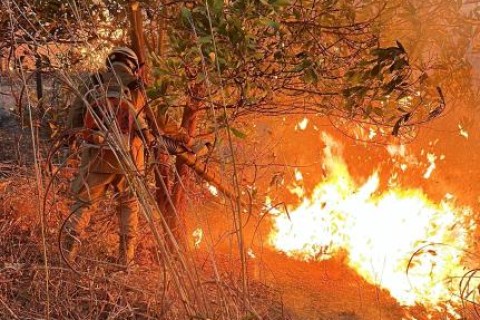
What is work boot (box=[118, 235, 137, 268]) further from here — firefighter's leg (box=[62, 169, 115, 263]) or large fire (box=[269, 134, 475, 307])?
large fire (box=[269, 134, 475, 307])

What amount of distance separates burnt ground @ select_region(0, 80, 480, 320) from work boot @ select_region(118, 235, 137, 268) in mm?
140

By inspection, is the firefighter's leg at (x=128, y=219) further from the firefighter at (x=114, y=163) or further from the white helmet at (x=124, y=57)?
the white helmet at (x=124, y=57)

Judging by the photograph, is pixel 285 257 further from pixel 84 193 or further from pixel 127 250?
pixel 84 193

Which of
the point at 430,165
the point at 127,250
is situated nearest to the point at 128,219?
the point at 127,250

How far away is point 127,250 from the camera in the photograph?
4.27 meters

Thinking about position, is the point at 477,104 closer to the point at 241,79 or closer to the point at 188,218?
the point at 241,79

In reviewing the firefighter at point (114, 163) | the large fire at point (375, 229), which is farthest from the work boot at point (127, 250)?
the large fire at point (375, 229)

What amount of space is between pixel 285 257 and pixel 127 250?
2.32 meters

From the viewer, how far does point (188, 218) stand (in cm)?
559

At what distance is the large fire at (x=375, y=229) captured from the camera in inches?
231

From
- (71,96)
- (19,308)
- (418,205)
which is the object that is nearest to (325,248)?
(418,205)

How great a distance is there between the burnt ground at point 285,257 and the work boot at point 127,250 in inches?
5.5

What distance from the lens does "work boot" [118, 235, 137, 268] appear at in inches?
155

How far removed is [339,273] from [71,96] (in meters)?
3.57
